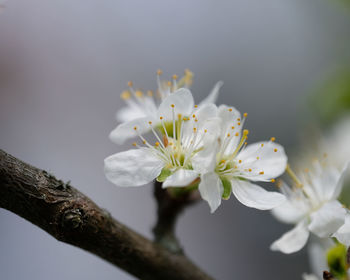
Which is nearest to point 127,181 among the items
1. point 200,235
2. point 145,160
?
point 145,160

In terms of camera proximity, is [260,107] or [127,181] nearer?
[127,181]

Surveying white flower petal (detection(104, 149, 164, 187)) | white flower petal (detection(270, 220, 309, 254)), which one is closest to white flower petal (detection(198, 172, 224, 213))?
white flower petal (detection(104, 149, 164, 187))

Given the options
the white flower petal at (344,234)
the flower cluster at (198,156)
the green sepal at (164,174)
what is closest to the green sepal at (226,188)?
the flower cluster at (198,156)

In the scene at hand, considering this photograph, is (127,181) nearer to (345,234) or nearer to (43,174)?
(43,174)

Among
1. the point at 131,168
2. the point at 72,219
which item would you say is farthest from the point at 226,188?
the point at 72,219

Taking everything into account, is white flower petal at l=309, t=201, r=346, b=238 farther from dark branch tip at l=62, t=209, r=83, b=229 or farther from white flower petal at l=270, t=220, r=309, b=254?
dark branch tip at l=62, t=209, r=83, b=229

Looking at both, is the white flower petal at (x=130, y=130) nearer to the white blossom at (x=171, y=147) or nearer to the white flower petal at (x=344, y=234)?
the white blossom at (x=171, y=147)
